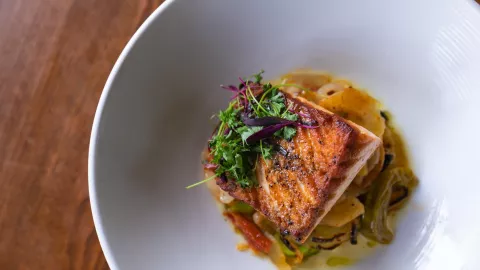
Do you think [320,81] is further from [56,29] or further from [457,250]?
[56,29]

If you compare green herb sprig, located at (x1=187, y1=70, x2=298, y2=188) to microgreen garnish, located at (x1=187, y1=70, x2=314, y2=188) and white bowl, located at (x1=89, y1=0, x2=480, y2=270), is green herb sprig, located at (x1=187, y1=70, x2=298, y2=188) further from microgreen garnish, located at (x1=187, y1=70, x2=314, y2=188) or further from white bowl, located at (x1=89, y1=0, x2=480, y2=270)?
white bowl, located at (x1=89, y1=0, x2=480, y2=270)

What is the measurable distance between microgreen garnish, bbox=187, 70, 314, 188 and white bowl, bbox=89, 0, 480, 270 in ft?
1.21

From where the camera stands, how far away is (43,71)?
10.2 ft

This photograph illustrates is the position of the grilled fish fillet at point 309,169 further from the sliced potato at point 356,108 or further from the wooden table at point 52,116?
the wooden table at point 52,116

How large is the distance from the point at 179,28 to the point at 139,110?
22.1 inches

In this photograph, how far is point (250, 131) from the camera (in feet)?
8.48

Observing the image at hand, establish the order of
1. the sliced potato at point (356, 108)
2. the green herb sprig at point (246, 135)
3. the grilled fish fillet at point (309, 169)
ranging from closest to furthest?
the grilled fish fillet at point (309, 169) < the green herb sprig at point (246, 135) < the sliced potato at point (356, 108)

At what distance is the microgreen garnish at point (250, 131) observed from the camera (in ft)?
8.46

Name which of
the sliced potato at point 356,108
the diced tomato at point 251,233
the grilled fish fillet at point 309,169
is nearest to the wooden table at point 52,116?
the diced tomato at point 251,233

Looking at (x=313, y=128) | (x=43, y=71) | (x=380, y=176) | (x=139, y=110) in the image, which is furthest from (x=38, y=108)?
(x=380, y=176)

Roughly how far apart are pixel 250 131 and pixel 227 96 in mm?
615

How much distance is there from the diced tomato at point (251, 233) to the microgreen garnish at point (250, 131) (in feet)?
1.51

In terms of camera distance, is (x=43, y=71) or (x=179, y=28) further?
(x=43, y=71)

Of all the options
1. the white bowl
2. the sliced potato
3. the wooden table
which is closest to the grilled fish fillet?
the sliced potato
